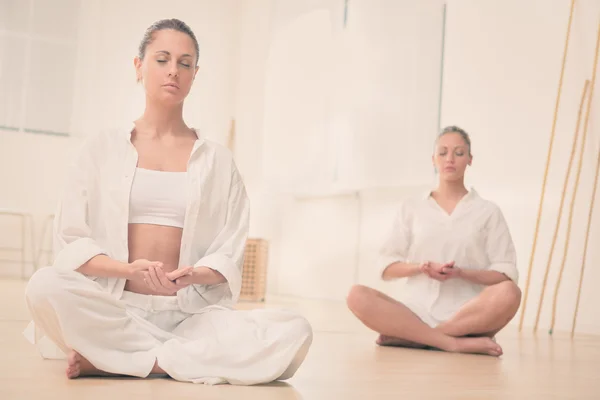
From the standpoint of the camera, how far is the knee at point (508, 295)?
10.8 feet

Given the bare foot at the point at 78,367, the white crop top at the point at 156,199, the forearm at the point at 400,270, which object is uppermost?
the white crop top at the point at 156,199

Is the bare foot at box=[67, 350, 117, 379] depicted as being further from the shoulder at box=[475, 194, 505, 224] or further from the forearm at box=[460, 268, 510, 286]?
the shoulder at box=[475, 194, 505, 224]

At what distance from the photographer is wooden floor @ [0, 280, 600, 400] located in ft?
5.89

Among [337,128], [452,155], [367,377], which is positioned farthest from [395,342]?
[337,128]

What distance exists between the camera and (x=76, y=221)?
2.06 meters

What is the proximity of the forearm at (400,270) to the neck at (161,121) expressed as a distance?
4.70 feet

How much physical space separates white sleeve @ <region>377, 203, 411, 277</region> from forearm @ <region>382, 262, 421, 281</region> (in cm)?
2

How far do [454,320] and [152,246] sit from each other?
63.9 inches

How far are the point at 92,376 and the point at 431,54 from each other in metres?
4.55

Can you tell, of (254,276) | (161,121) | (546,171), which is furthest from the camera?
(254,276)

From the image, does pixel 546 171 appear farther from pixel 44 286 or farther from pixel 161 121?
pixel 44 286

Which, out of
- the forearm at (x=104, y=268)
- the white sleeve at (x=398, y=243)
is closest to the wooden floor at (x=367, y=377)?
the forearm at (x=104, y=268)

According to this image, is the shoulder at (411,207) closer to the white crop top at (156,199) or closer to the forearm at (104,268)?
the white crop top at (156,199)

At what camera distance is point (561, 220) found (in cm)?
506
